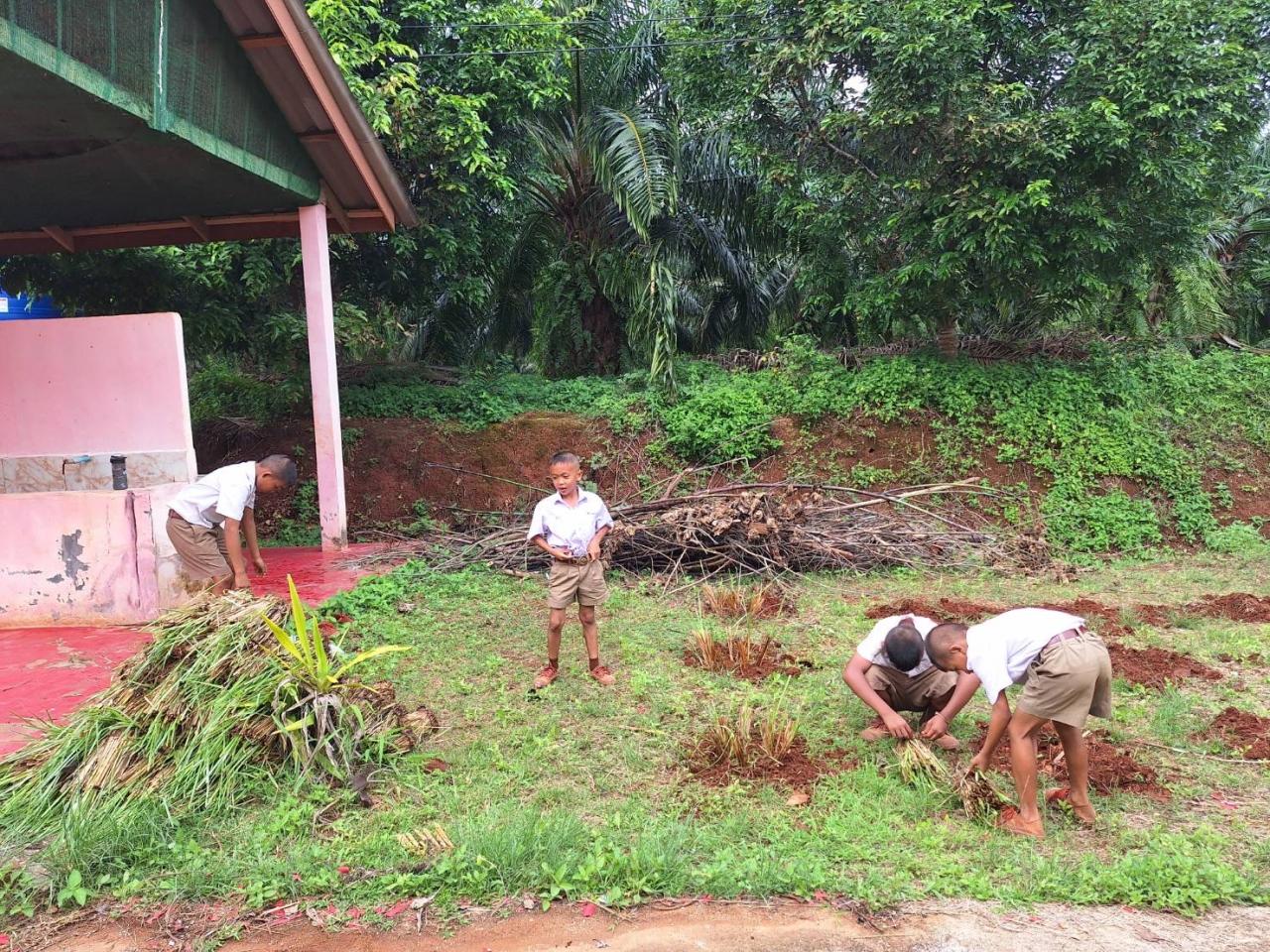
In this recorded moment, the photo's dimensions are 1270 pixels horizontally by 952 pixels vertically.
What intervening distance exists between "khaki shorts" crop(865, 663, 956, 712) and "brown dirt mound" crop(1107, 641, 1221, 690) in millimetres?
1643

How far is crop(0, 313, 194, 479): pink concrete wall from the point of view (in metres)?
6.96

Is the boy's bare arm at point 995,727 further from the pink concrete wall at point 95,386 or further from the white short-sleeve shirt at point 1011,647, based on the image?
the pink concrete wall at point 95,386

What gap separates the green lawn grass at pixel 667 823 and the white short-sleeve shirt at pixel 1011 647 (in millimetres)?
634

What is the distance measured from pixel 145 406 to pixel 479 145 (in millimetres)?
5023

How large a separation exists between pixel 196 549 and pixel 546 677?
8.43 ft

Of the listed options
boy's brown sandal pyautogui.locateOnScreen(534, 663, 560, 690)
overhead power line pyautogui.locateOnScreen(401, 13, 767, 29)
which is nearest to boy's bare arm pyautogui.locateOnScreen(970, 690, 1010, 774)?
boy's brown sandal pyautogui.locateOnScreen(534, 663, 560, 690)

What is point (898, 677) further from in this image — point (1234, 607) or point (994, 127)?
point (994, 127)

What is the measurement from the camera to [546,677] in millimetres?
5090

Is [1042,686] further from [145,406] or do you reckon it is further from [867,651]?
[145,406]

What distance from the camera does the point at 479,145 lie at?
9.89 meters

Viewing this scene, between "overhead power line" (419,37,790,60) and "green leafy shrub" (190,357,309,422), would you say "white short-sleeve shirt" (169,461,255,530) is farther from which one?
"overhead power line" (419,37,790,60)

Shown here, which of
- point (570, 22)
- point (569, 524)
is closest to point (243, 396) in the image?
point (570, 22)

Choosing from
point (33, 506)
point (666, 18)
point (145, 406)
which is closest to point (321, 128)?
point (145, 406)

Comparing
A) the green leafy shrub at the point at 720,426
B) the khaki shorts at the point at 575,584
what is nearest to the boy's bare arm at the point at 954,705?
the khaki shorts at the point at 575,584
